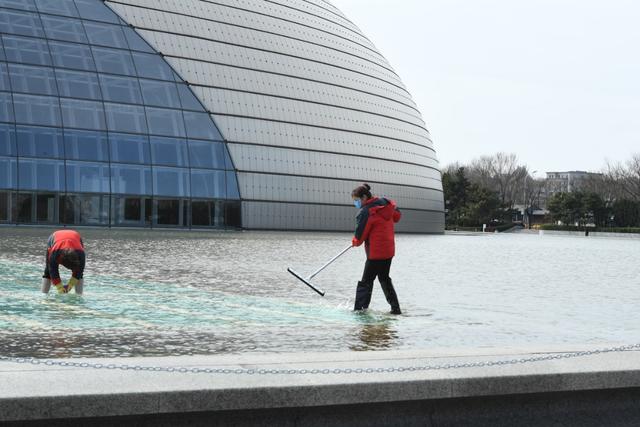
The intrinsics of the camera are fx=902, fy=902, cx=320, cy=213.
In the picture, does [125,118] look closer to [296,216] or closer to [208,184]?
[208,184]

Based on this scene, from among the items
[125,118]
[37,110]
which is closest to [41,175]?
[37,110]

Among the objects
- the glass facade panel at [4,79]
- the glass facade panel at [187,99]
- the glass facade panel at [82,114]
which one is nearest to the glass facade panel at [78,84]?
the glass facade panel at [82,114]

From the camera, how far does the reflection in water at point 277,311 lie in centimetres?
872

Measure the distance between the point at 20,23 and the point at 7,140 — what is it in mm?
6122

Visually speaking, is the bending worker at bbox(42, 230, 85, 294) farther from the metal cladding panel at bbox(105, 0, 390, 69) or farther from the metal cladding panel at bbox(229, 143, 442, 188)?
the metal cladding panel at bbox(105, 0, 390, 69)

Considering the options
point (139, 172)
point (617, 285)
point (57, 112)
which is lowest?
point (617, 285)

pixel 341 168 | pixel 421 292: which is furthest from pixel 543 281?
pixel 341 168

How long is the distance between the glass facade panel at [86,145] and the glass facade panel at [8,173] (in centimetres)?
259

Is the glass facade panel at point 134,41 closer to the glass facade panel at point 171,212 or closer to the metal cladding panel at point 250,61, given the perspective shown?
the metal cladding panel at point 250,61

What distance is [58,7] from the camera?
44562 millimetres

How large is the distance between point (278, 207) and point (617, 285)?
32121mm

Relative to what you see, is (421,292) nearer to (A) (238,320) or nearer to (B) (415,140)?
(A) (238,320)

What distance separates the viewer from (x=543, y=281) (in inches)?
734

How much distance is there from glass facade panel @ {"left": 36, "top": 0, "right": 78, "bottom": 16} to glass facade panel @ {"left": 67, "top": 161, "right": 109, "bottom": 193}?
7754 millimetres
